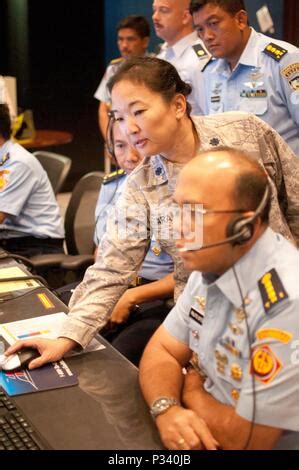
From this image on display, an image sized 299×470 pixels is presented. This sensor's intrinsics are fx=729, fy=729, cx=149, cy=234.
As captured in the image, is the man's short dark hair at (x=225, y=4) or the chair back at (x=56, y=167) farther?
the chair back at (x=56, y=167)

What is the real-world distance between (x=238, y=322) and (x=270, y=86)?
192 centimetres

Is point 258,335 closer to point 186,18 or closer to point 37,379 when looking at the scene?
point 37,379

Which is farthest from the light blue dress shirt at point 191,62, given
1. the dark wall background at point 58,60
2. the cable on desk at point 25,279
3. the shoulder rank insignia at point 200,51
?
the dark wall background at point 58,60

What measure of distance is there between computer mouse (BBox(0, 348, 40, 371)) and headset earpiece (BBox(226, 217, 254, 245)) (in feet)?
2.17

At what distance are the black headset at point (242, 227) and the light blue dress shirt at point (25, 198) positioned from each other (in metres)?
2.07

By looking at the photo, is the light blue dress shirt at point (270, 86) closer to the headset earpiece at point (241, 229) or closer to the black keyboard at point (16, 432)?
the headset earpiece at point (241, 229)

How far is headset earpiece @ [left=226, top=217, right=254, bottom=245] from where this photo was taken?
4.77ft

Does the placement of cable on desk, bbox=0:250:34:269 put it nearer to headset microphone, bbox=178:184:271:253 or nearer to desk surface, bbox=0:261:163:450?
desk surface, bbox=0:261:163:450

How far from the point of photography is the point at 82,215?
3541 mm

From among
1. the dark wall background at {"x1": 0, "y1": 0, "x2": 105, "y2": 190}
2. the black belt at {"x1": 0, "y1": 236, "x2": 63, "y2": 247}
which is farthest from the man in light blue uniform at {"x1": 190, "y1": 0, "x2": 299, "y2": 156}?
the dark wall background at {"x1": 0, "y1": 0, "x2": 105, "y2": 190}

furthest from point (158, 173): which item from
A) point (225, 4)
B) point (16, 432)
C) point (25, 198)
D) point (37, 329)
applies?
point (25, 198)

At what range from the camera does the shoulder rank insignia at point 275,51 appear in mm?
3170
